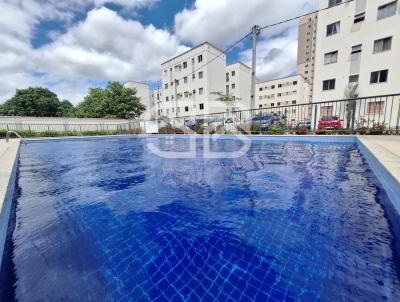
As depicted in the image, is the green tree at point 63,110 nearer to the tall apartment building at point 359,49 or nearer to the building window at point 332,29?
the tall apartment building at point 359,49

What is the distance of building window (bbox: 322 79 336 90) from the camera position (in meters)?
15.1

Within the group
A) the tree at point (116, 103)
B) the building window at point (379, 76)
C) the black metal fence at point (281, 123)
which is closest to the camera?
the black metal fence at point (281, 123)

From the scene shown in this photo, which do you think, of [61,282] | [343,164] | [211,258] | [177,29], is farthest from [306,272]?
[177,29]

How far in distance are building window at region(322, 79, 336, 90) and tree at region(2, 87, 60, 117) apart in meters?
45.6

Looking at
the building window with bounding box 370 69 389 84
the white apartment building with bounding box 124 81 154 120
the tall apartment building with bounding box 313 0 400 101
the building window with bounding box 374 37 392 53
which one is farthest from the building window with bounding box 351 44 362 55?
the white apartment building with bounding box 124 81 154 120

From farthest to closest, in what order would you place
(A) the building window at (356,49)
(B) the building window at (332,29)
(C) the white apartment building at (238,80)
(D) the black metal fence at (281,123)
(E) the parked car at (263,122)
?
(C) the white apartment building at (238,80) < (B) the building window at (332,29) < (A) the building window at (356,49) < (E) the parked car at (263,122) < (D) the black metal fence at (281,123)

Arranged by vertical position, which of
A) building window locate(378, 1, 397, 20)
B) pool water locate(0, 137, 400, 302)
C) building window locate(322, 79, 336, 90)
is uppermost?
building window locate(378, 1, 397, 20)

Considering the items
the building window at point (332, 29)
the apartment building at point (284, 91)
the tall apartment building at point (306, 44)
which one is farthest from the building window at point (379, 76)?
the tall apartment building at point (306, 44)

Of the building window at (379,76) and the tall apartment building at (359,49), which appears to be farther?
the building window at (379,76)

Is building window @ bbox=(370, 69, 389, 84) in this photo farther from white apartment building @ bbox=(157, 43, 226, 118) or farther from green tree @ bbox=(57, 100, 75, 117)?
green tree @ bbox=(57, 100, 75, 117)

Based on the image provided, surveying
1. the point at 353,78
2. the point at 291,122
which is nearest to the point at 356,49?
the point at 353,78

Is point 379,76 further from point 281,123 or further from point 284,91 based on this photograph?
point 284,91

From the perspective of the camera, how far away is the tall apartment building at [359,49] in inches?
493

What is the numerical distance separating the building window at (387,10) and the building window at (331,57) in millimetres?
2984
